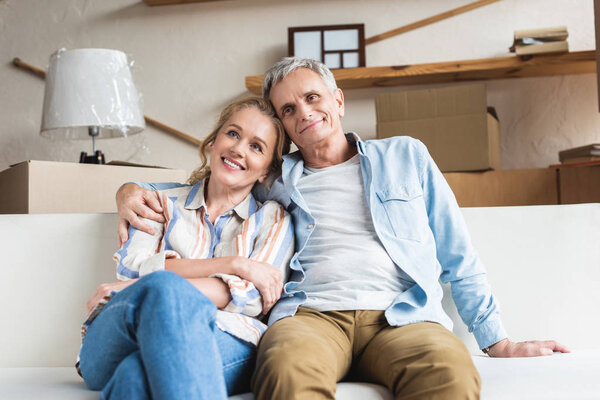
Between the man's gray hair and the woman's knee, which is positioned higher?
the man's gray hair

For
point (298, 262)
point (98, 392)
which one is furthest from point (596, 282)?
point (98, 392)

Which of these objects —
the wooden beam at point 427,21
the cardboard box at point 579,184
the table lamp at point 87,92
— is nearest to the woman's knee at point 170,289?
the table lamp at point 87,92

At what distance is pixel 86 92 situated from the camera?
2.44 m

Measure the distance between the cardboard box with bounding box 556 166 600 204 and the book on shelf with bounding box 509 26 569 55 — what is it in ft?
1.66

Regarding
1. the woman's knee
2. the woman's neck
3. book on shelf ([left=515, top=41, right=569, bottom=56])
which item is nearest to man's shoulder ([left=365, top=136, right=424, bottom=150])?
the woman's neck

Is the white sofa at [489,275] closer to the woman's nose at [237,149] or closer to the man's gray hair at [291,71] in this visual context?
the woman's nose at [237,149]

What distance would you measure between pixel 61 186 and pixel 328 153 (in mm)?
885

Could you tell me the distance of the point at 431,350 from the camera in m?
1.01

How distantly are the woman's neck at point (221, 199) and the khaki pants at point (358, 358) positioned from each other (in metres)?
0.30

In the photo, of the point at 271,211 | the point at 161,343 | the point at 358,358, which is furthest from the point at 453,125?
the point at 161,343

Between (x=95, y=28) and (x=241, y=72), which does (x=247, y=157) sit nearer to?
(x=241, y=72)

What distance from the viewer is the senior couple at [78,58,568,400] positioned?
94 centimetres

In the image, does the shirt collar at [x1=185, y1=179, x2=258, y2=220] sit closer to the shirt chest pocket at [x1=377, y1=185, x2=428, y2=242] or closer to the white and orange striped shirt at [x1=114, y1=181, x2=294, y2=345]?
the white and orange striped shirt at [x1=114, y1=181, x2=294, y2=345]

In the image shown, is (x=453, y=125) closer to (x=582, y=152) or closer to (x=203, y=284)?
(x=582, y=152)
